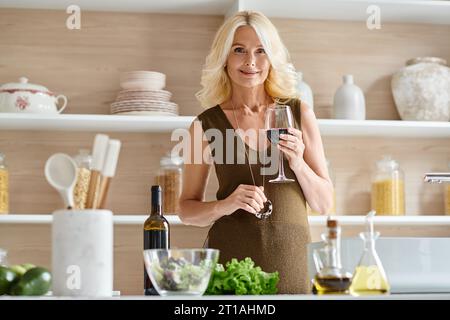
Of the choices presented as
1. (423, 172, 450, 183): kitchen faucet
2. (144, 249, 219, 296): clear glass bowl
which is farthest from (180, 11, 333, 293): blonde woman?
(144, 249, 219, 296): clear glass bowl

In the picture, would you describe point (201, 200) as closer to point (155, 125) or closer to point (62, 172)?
point (155, 125)

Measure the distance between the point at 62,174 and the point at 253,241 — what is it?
121cm

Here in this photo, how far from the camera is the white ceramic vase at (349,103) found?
3.26 metres

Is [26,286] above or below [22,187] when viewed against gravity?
below

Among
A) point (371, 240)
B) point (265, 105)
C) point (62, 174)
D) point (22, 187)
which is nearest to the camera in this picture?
point (62, 174)

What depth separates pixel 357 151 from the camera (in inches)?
137

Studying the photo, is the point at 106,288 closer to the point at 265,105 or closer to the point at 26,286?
the point at 26,286

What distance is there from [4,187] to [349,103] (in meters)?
1.47

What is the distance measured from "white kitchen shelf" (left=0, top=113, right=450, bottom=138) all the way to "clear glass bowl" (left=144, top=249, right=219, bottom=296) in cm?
190

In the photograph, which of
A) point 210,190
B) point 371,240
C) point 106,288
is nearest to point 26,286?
point 106,288

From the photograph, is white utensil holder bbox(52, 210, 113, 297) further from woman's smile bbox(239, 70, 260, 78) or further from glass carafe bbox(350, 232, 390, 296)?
woman's smile bbox(239, 70, 260, 78)

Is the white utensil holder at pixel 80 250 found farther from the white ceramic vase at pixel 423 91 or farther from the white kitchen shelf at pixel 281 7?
the white ceramic vase at pixel 423 91

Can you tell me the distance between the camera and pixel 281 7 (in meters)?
3.34

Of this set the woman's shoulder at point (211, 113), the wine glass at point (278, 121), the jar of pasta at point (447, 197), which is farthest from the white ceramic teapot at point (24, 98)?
the jar of pasta at point (447, 197)
